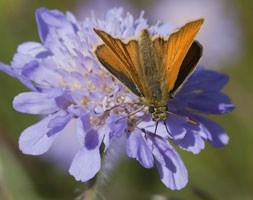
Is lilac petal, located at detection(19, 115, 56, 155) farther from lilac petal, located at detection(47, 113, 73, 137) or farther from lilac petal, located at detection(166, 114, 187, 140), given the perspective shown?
lilac petal, located at detection(166, 114, 187, 140)

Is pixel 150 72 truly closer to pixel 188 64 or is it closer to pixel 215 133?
pixel 188 64

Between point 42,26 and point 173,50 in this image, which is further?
point 42,26

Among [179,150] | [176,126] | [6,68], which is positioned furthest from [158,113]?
[179,150]

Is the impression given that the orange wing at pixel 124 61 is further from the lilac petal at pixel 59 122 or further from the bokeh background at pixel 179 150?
the bokeh background at pixel 179 150

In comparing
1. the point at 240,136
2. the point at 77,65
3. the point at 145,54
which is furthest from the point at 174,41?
the point at 240,136

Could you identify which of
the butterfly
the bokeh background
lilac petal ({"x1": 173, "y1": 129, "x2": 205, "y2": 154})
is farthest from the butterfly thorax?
the bokeh background

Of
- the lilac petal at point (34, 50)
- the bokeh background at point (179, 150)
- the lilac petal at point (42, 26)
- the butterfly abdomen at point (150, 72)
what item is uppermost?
the lilac petal at point (42, 26)

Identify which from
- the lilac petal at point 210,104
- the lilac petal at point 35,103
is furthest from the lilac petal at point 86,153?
the lilac petal at point 210,104
